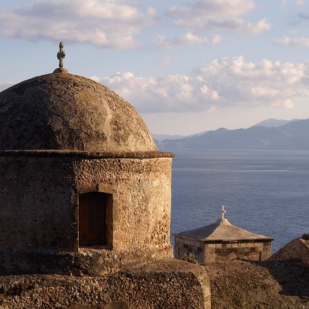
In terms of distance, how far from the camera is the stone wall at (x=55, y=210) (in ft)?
31.0

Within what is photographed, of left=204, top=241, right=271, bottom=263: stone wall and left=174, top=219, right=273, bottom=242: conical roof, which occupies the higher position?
left=174, top=219, right=273, bottom=242: conical roof

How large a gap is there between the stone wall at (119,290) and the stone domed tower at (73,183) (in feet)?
1.00

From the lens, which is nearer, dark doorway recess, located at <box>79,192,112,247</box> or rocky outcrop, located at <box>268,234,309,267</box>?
dark doorway recess, located at <box>79,192,112,247</box>

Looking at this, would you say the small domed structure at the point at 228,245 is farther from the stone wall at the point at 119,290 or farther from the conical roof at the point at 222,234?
the stone wall at the point at 119,290

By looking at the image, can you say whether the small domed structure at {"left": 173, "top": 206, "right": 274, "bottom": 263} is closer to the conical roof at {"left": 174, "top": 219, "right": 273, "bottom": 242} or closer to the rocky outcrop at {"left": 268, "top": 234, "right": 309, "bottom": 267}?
the conical roof at {"left": 174, "top": 219, "right": 273, "bottom": 242}

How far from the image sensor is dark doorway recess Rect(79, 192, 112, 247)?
9766mm

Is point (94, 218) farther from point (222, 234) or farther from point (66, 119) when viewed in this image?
point (222, 234)

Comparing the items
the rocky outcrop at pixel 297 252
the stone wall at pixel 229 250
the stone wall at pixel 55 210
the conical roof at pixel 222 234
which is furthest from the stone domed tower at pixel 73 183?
the conical roof at pixel 222 234

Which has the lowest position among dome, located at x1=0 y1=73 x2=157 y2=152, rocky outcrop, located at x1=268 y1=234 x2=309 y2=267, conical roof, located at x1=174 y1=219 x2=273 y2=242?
conical roof, located at x1=174 y1=219 x2=273 y2=242

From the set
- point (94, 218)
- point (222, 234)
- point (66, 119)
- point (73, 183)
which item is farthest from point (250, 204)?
point (73, 183)

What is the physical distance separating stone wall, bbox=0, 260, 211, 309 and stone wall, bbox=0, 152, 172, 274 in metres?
0.30

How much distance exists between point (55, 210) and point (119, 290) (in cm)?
168

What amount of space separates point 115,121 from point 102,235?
79.9 inches

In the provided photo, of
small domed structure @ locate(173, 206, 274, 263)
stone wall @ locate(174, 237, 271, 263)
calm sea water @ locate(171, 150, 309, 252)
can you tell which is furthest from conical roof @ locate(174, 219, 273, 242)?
calm sea water @ locate(171, 150, 309, 252)
